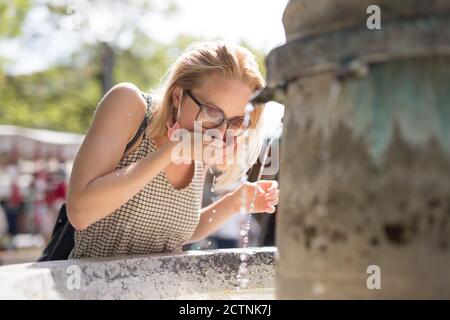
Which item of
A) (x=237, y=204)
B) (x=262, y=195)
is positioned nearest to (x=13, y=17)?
(x=237, y=204)

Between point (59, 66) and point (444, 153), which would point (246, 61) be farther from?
point (59, 66)

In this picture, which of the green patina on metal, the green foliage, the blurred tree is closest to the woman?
the green patina on metal

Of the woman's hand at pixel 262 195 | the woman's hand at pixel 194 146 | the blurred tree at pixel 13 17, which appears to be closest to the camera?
the woman's hand at pixel 194 146

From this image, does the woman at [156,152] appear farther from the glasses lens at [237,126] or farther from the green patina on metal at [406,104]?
the green patina on metal at [406,104]

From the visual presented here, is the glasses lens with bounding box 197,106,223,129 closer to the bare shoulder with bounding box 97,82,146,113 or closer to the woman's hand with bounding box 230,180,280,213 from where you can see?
the bare shoulder with bounding box 97,82,146,113

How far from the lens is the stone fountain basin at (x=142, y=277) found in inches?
68.7

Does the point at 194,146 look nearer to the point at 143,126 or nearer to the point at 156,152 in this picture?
the point at 156,152

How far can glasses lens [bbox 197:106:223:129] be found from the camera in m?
2.25

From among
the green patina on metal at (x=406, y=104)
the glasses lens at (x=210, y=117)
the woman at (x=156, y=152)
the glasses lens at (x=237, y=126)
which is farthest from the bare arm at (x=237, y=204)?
the green patina on metal at (x=406, y=104)

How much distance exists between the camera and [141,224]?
2371 mm

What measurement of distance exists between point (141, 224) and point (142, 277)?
0.32 meters

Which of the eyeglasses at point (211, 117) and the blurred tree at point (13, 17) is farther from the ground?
the blurred tree at point (13, 17)

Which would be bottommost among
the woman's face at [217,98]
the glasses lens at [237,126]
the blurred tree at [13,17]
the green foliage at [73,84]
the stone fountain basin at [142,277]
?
the stone fountain basin at [142,277]

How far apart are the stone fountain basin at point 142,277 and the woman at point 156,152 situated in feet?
0.66
